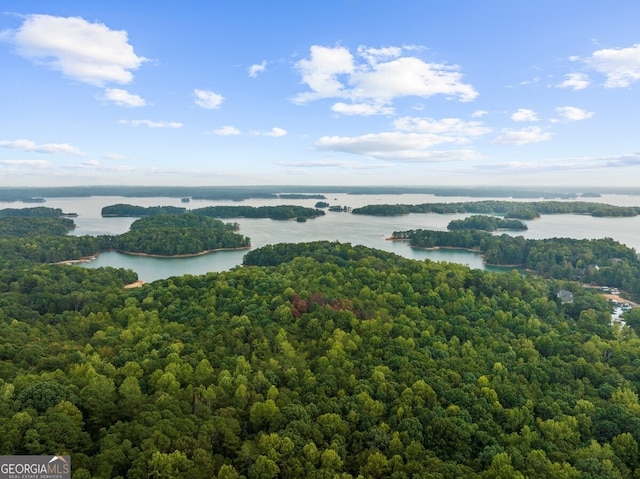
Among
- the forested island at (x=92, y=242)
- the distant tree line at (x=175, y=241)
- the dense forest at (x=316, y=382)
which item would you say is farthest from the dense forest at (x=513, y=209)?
the dense forest at (x=316, y=382)

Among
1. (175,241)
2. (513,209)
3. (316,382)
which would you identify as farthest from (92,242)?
(513,209)

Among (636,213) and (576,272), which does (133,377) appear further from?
(636,213)

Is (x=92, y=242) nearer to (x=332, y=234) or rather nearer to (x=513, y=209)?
(x=332, y=234)

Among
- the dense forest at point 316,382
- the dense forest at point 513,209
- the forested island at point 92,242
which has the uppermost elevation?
the dense forest at point 513,209

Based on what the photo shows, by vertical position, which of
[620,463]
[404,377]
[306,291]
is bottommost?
[620,463]

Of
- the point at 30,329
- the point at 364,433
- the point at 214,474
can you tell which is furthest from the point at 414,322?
the point at 30,329

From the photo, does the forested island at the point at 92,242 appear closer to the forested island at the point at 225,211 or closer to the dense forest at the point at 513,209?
the forested island at the point at 225,211
